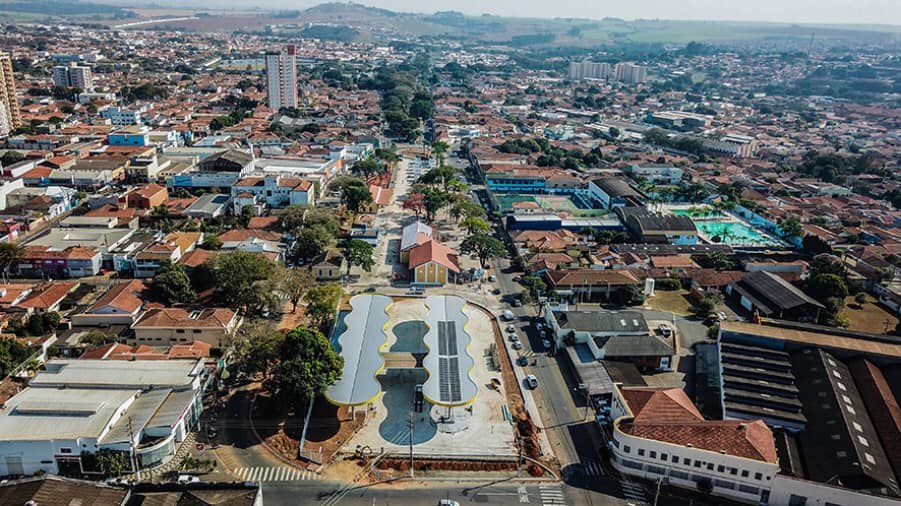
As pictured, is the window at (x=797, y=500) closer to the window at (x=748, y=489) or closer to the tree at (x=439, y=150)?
the window at (x=748, y=489)

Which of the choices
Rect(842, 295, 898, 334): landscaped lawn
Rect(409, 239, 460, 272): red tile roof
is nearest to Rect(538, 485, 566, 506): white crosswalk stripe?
Rect(409, 239, 460, 272): red tile roof

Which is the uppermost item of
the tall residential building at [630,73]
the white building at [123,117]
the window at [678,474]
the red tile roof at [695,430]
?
the tall residential building at [630,73]

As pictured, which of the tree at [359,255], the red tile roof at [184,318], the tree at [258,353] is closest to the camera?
the tree at [258,353]

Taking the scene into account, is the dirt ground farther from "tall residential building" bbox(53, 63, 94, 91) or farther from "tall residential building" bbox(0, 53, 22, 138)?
"tall residential building" bbox(53, 63, 94, 91)

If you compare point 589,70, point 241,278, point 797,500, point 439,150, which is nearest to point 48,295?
point 241,278

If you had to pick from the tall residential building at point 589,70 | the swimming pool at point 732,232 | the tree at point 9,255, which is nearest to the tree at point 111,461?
the tree at point 9,255

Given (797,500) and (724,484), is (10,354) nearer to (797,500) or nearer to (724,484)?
(724,484)
